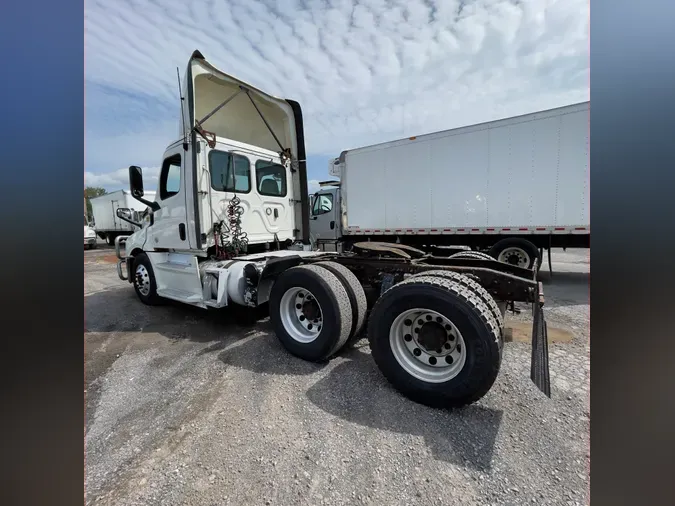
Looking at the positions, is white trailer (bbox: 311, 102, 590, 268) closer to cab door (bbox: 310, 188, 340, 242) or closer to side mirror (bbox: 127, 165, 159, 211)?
cab door (bbox: 310, 188, 340, 242)

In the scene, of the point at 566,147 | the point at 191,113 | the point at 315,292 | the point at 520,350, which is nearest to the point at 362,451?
the point at 315,292

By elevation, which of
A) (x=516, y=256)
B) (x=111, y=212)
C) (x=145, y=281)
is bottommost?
(x=145, y=281)

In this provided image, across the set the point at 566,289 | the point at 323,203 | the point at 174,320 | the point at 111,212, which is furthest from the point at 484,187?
the point at 111,212

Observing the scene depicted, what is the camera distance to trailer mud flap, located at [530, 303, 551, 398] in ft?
7.67

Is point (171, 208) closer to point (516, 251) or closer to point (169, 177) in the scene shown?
point (169, 177)

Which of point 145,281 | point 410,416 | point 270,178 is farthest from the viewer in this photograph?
point 145,281

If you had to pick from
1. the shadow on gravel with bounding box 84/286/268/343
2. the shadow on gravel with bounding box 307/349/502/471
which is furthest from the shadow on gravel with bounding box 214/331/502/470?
the shadow on gravel with bounding box 84/286/268/343

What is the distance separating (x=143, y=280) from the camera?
6.31 metres

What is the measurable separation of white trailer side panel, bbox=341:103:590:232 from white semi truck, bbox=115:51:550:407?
152 inches

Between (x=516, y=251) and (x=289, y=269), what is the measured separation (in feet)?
21.7

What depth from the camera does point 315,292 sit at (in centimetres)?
368

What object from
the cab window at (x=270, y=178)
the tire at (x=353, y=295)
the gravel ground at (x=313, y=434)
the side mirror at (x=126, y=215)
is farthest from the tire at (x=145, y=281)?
the tire at (x=353, y=295)

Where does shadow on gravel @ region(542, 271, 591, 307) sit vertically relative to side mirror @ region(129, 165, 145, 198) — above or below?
below

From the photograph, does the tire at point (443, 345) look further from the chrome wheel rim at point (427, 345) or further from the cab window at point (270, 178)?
the cab window at point (270, 178)
